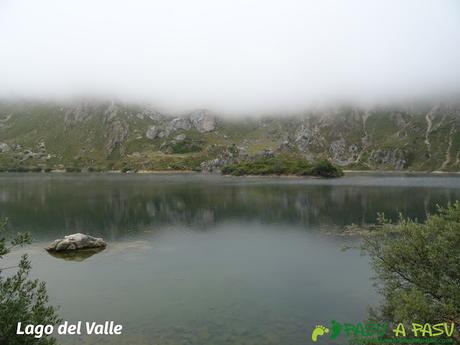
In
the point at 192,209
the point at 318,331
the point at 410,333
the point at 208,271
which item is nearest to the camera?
the point at 410,333

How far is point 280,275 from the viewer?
188ft

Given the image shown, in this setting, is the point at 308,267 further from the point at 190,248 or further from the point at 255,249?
the point at 190,248

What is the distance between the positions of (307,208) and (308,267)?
66617 mm

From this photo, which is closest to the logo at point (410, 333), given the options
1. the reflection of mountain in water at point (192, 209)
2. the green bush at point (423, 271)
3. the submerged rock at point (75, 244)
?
the green bush at point (423, 271)

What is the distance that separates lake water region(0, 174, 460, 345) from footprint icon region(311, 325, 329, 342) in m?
0.76

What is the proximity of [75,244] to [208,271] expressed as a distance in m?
32.2

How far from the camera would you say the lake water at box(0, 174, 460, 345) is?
131 feet

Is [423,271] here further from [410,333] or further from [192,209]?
[192,209]

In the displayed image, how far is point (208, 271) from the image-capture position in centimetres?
5947

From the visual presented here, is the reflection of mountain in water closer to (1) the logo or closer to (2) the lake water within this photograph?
(2) the lake water

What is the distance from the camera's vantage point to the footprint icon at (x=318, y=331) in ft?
120

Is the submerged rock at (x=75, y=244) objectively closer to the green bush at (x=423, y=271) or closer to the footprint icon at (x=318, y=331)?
the footprint icon at (x=318, y=331)

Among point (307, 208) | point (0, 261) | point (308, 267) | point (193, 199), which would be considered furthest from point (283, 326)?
point (193, 199)

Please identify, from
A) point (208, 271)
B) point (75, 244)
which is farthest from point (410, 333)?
point (75, 244)
